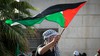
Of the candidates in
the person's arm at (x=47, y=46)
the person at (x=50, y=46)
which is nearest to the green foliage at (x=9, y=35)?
the person at (x=50, y=46)

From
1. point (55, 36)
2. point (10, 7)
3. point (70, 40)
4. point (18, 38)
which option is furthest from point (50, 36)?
point (70, 40)

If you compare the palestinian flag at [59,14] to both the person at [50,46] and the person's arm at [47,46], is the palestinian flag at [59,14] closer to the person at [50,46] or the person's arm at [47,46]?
the person at [50,46]

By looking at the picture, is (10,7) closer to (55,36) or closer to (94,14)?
(55,36)

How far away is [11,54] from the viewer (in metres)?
8.27

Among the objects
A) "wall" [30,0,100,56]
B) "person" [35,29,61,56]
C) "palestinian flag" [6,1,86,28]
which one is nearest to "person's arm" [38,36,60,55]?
"person" [35,29,61,56]

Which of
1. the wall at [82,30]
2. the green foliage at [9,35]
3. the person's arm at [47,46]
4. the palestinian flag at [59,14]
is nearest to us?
the person's arm at [47,46]

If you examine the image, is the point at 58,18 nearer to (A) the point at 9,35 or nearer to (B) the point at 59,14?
(B) the point at 59,14

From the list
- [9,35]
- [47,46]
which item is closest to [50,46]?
[47,46]

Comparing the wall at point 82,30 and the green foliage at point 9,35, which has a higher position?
the green foliage at point 9,35

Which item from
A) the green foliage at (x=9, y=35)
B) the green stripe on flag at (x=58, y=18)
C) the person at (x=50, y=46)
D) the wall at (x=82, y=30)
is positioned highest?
the green stripe on flag at (x=58, y=18)

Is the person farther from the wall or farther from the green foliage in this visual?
the wall

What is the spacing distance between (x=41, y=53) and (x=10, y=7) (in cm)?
448

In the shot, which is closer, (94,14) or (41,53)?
(41,53)

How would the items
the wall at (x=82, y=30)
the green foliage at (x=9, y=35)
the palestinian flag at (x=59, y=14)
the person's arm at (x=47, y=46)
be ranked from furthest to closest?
the wall at (x=82, y=30) → the green foliage at (x=9, y=35) → the palestinian flag at (x=59, y=14) → the person's arm at (x=47, y=46)
